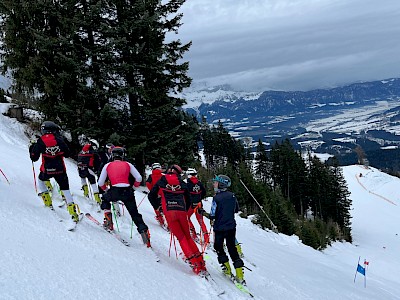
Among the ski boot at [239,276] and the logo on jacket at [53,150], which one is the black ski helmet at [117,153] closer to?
the logo on jacket at [53,150]

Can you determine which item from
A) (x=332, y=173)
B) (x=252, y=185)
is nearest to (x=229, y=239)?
(x=252, y=185)

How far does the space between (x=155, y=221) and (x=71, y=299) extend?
7.30 metres

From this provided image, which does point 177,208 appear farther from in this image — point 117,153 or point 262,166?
point 262,166

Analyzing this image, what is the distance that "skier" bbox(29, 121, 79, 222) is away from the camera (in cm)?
834

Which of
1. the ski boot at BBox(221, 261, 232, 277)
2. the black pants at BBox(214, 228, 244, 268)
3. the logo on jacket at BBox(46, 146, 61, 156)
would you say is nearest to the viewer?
the black pants at BBox(214, 228, 244, 268)

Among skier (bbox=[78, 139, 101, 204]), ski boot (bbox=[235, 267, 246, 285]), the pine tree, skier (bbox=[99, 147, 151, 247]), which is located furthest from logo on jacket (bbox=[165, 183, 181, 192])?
the pine tree

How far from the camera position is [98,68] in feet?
68.5

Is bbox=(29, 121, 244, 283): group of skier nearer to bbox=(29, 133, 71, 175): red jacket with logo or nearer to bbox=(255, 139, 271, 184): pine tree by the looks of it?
bbox=(29, 133, 71, 175): red jacket with logo

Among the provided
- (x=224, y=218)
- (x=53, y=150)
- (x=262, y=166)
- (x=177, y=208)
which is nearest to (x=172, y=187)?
(x=177, y=208)

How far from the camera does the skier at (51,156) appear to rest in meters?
8.34

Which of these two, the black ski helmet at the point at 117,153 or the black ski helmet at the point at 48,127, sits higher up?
the black ski helmet at the point at 48,127

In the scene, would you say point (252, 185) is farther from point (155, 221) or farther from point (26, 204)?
point (26, 204)

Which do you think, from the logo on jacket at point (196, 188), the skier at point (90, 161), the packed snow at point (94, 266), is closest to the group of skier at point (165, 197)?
the packed snow at point (94, 266)

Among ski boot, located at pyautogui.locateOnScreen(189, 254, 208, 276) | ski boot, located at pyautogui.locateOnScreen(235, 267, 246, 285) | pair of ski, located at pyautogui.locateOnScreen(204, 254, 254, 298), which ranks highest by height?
ski boot, located at pyautogui.locateOnScreen(189, 254, 208, 276)
